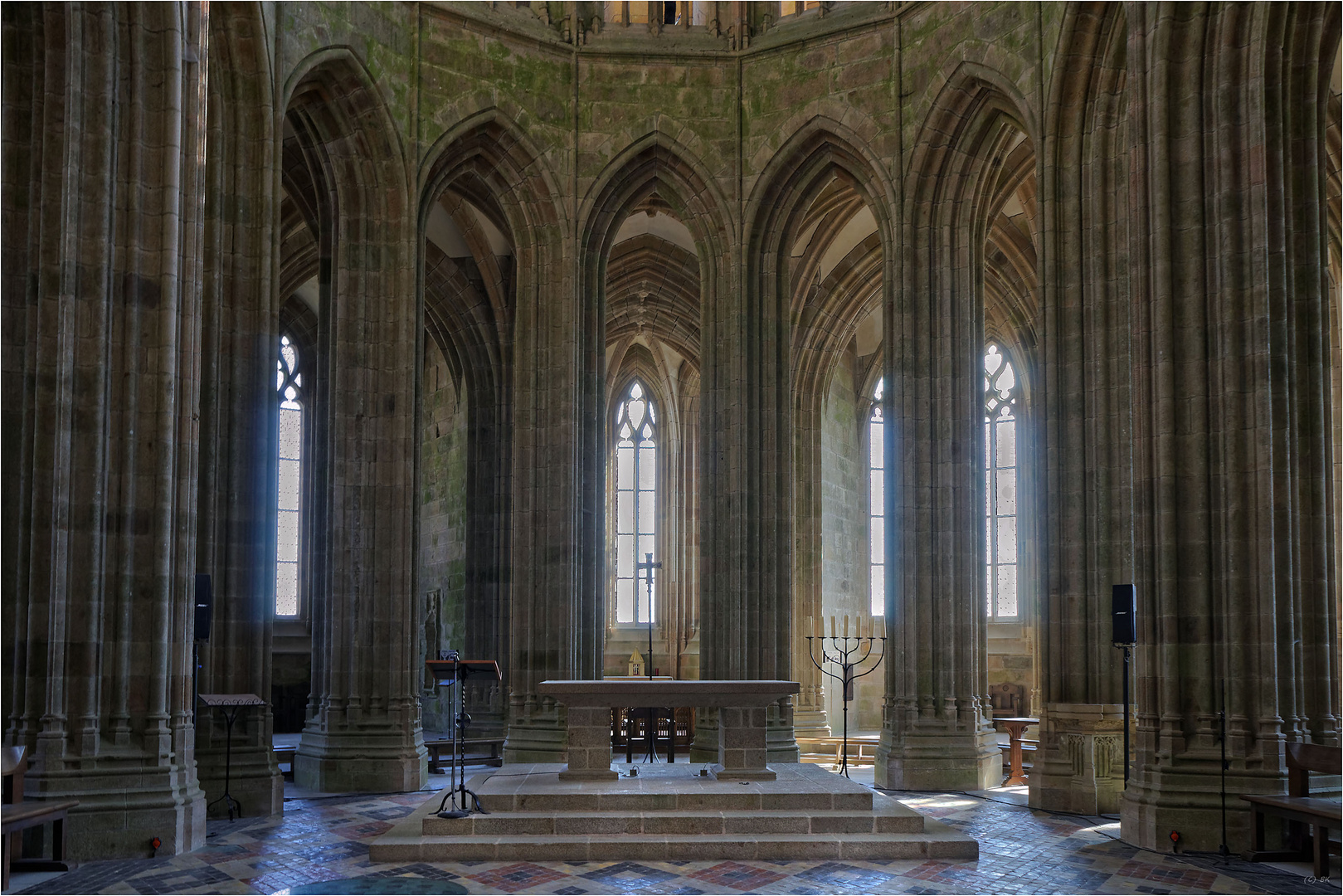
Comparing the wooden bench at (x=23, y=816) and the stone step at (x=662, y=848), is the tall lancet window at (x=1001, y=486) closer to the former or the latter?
the stone step at (x=662, y=848)

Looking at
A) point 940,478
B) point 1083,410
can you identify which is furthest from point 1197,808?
point 940,478

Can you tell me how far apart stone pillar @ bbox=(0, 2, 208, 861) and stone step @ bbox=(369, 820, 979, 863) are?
2.19 m

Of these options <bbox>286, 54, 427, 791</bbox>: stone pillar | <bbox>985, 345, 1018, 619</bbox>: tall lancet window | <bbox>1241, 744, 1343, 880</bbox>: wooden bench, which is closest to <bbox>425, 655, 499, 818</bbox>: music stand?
<bbox>286, 54, 427, 791</bbox>: stone pillar

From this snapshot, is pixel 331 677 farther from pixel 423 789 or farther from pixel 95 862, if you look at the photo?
pixel 95 862

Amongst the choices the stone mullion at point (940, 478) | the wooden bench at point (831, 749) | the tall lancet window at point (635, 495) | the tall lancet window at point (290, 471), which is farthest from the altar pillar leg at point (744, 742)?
the tall lancet window at point (290, 471)

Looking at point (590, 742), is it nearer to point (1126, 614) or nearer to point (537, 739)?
point (1126, 614)

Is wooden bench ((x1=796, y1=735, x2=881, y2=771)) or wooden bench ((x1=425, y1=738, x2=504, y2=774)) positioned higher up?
wooden bench ((x1=425, y1=738, x2=504, y2=774))

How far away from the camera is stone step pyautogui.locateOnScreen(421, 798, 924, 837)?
40.6 ft

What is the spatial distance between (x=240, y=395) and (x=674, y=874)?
25.9 ft

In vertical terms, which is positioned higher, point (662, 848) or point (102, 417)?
point (102, 417)

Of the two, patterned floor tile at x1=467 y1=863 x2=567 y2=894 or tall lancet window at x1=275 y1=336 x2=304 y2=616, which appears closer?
patterned floor tile at x1=467 y1=863 x2=567 y2=894

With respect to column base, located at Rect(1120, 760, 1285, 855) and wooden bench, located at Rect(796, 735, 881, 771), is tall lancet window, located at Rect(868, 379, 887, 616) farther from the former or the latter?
column base, located at Rect(1120, 760, 1285, 855)

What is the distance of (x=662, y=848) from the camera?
39.2ft

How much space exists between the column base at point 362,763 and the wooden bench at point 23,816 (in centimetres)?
667
